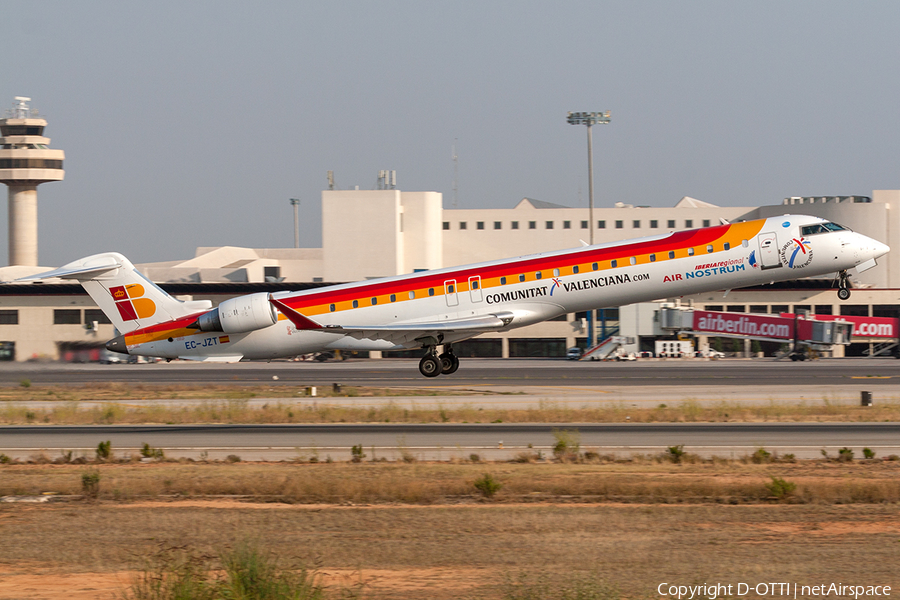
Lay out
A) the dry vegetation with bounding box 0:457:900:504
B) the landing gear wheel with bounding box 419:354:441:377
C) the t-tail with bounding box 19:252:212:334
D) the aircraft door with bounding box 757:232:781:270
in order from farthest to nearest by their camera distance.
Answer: the t-tail with bounding box 19:252:212:334 → the landing gear wheel with bounding box 419:354:441:377 → the aircraft door with bounding box 757:232:781:270 → the dry vegetation with bounding box 0:457:900:504

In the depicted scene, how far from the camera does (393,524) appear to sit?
16.2 meters

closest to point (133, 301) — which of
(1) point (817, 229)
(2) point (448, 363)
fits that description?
(2) point (448, 363)

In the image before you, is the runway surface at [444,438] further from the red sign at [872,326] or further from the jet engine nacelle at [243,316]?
the red sign at [872,326]

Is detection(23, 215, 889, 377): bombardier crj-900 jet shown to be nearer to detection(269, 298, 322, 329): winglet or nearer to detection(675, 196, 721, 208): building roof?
detection(269, 298, 322, 329): winglet

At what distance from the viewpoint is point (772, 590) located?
453 inches

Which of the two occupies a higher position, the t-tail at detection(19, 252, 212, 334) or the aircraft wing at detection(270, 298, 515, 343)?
the t-tail at detection(19, 252, 212, 334)

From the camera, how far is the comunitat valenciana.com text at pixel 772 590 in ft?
36.8

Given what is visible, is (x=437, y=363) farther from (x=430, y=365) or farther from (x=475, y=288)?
(x=475, y=288)

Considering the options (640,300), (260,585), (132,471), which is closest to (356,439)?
(132,471)

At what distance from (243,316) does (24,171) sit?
326ft

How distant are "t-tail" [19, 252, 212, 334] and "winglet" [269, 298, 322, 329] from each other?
4.23 meters

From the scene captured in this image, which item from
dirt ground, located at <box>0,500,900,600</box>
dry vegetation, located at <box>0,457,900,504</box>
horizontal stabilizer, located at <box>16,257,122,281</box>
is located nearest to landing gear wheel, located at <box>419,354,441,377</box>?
dry vegetation, located at <box>0,457,900,504</box>

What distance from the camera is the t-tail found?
112ft

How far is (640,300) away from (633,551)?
59.0 feet
